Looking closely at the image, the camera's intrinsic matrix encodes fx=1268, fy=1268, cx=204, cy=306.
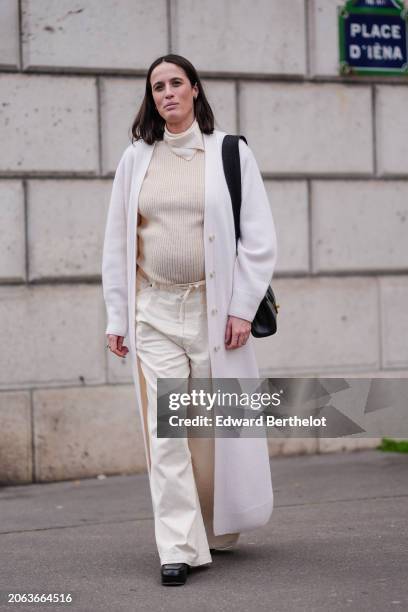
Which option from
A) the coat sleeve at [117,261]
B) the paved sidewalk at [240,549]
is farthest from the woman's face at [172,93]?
the paved sidewalk at [240,549]

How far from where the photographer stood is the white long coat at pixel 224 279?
16.3 feet

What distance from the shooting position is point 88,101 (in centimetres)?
776

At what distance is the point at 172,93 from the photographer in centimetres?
501

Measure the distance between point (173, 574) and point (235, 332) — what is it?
3.15 ft

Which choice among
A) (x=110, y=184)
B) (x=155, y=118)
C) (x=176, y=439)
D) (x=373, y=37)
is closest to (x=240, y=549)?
(x=176, y=439)

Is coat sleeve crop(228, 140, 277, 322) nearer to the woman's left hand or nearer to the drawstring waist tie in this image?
the woman's left hand

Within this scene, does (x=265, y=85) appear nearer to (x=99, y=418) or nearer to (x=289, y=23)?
(x=289, y=23)

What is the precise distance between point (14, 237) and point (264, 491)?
305 cm

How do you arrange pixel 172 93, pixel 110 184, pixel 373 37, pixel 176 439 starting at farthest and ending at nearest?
pixel 373 37 → pixel 110 184 → pixel 172 93 → pixel 176 439

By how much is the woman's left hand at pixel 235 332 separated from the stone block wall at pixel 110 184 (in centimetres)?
288

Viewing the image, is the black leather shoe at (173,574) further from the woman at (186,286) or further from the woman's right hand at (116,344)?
the woman's right hand at (116,344)

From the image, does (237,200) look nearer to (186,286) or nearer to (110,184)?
(186,286)

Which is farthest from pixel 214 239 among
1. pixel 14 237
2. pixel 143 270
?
pixel 14 237

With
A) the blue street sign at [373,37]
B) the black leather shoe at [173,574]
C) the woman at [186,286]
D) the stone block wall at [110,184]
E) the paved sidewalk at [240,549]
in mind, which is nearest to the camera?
the paved sidewalk at [240,549]
